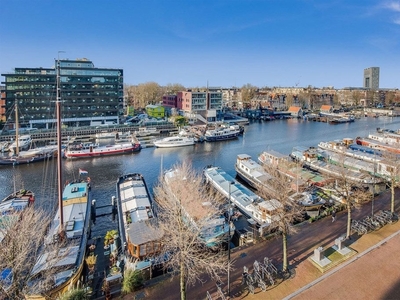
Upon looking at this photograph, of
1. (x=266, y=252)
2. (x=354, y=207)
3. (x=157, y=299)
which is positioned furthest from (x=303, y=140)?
(x=157, y=299)

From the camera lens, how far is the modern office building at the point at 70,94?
55.6 m

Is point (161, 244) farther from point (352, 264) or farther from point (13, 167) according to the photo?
point (13, 167)

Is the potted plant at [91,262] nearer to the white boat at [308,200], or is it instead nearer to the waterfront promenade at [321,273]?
the waterfront promenade at [321,273]

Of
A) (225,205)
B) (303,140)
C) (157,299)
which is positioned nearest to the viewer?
(157,299)

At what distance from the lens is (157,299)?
1075 centimetres

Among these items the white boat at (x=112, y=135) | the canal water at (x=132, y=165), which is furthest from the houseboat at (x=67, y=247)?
the white boat at (x=112, y=135)

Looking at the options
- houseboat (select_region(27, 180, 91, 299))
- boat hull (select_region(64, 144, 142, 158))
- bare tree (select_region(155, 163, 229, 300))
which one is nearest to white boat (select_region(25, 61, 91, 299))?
houseboat (select_region(27, 180, 91, 299))

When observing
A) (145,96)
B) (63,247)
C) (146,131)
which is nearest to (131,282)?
(63,247)

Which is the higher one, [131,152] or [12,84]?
[12,84]

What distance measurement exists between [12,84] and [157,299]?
58.2 metres

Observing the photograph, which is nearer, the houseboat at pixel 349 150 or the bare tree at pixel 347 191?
the bare tree at pixel 347 191

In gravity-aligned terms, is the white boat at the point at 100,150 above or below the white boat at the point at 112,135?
below

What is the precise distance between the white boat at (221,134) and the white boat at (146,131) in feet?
38.6

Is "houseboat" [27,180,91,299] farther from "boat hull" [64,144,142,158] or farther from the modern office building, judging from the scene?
the modern office building
